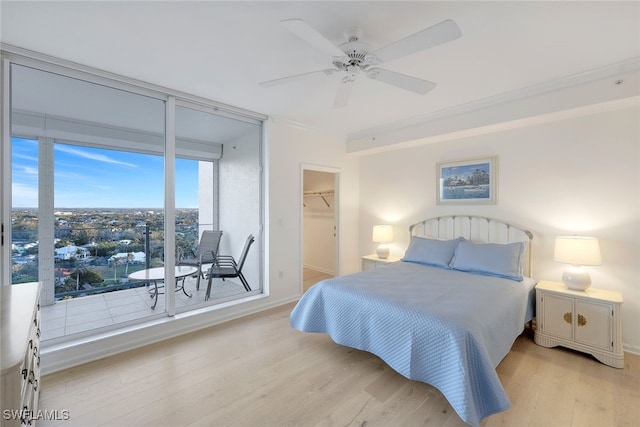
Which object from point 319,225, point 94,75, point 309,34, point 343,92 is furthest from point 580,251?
point 94,75

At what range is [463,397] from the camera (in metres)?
1.64

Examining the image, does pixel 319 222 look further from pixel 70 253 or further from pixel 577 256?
pixel 577 256

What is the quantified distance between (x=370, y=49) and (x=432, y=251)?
8.26ft

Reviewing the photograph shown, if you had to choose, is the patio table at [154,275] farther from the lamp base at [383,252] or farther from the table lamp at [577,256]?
the table lamp at [577,256]

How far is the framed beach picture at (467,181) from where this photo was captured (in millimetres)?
3539

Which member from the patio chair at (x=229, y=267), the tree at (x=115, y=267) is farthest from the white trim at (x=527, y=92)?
the tree at (x=115, y=267)

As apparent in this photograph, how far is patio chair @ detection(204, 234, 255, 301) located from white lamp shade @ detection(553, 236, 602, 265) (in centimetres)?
354

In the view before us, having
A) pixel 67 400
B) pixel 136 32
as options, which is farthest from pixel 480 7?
pixel 67 400

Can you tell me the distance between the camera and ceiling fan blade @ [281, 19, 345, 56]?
149 centimetres

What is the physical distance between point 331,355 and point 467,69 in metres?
2.87

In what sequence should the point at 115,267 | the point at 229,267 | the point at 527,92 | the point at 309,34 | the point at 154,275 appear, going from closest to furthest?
1. the point at 309,34
2. the point at 527,92
3. the point at 115,267
4. the point at 154,275
5. the point at 229,267

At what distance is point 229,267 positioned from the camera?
3.86m

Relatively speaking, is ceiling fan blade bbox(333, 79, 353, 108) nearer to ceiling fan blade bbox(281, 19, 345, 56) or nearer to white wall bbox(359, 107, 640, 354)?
ceiling fan blade bbox(281, 19, 345, 56)

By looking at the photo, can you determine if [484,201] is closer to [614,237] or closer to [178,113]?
[614,237]
